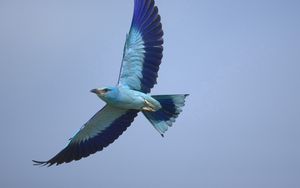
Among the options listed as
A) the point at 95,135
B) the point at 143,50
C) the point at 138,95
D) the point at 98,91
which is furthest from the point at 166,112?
the point at 98,91

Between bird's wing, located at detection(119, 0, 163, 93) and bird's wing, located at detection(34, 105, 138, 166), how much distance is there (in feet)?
2.71

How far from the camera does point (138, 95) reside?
1218 centimetres

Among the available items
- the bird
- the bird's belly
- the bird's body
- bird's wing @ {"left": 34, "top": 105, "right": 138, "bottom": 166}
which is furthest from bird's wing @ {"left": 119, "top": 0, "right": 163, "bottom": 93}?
bird's wing @ {"left": 34, "top": 105, "right": 138, "bottom": 166}

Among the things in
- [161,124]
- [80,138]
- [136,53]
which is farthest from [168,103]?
[80,138]

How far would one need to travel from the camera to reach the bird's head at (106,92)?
466 inches

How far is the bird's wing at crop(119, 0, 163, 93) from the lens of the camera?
12.8 m

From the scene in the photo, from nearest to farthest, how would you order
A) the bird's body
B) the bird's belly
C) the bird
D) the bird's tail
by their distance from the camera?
the bird's body
the bird's belly
the bird
the bird's tail

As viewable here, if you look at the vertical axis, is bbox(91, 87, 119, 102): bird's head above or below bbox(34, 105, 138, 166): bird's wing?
above

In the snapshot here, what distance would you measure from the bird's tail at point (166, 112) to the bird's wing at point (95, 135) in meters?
0.49

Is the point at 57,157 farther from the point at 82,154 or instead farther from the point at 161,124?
the point at 161,124

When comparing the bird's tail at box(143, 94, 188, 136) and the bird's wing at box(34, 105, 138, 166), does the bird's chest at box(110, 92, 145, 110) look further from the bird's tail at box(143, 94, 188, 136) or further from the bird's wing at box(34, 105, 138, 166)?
the bird's wing at box(34, 105, 138, 166)

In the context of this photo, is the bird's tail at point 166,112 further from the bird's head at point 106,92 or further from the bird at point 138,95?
the bird's head at point 106,92

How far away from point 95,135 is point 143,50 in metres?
2.33

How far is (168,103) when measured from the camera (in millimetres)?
13047
